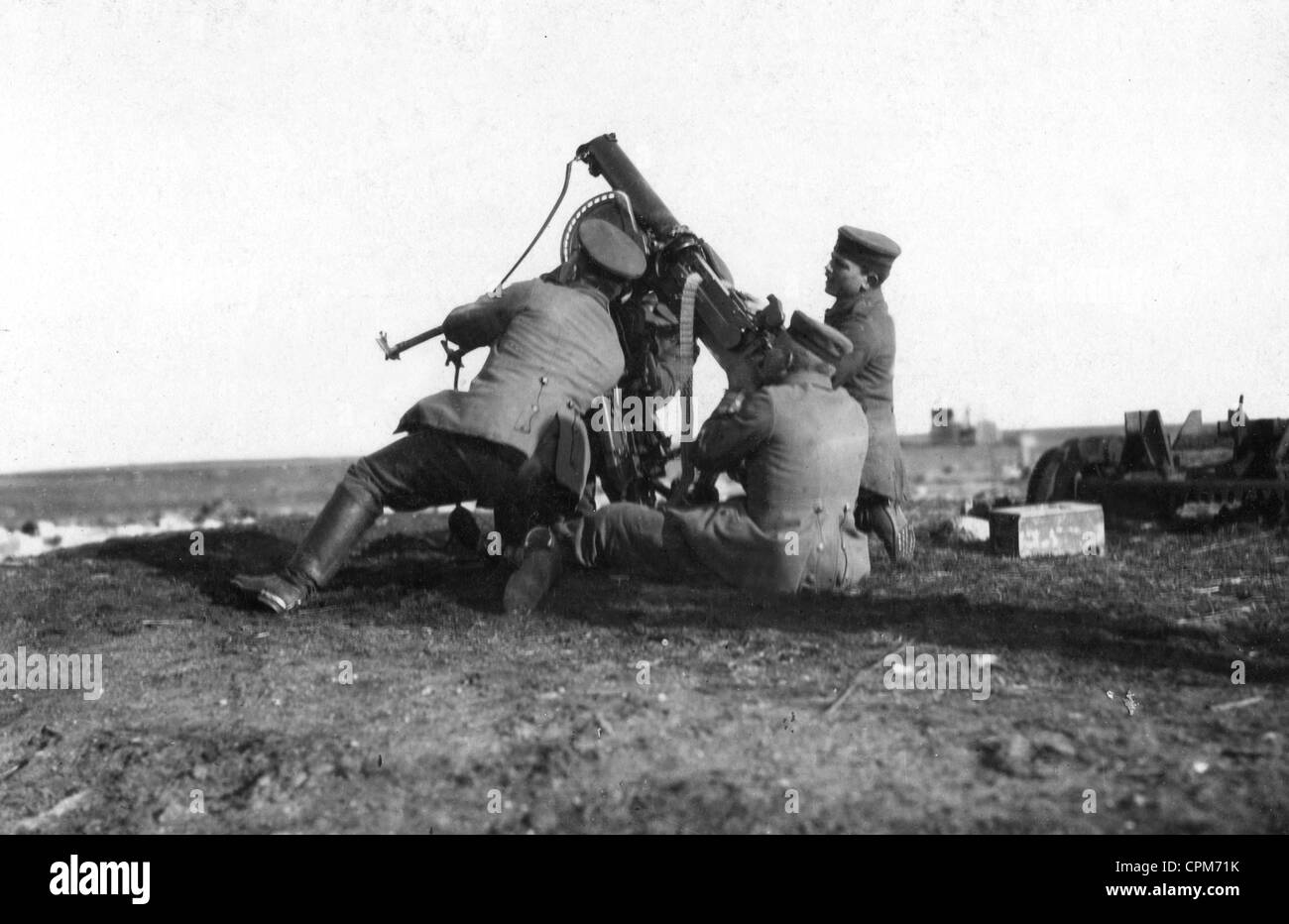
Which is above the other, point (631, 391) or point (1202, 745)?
point (631, 391)

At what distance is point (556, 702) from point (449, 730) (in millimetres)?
423

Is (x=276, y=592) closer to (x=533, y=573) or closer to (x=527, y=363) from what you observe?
(x=533, y=573)

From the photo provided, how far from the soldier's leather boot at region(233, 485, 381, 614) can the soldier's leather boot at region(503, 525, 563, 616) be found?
0.96 metres

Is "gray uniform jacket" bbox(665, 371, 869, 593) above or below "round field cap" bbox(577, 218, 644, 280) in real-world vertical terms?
below

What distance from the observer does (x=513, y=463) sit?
6.03 meters

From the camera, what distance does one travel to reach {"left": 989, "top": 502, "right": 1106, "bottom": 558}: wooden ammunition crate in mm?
7219

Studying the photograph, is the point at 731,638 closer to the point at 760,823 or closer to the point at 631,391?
the point at 760,823

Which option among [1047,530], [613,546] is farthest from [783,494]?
[1047,530]

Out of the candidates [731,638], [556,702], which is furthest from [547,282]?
[556,702]

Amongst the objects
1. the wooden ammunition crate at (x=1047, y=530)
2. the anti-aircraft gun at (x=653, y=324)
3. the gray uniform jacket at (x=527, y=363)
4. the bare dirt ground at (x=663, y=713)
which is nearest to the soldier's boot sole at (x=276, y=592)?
the bare dirt ground at (x=663, y=713)

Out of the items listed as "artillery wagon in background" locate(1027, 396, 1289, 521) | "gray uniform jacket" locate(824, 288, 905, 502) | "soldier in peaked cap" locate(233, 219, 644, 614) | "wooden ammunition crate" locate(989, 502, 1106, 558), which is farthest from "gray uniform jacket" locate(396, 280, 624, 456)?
"artillery wagon in background" locate(1027, 396, 1289, 521)

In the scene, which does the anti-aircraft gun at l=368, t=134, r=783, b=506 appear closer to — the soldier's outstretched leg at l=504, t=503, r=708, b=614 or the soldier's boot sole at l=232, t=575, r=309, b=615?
the soldier's outstretched leg at l=504, t=503, r=708, b=614

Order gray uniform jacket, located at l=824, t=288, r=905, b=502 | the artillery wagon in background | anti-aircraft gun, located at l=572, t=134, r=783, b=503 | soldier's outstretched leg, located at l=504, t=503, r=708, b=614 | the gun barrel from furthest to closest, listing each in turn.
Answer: the artillery wagon in background → the gun barrel → gray uniform jacket, located at l=824, t=288, r=905, b=502 → anti-aircraft gun, located at l=572, t=134, r=783, b=503 → soldier's outstretched leg, located at l=504, t=503, r=708, b=614

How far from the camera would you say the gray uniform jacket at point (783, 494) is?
18.3 feet
